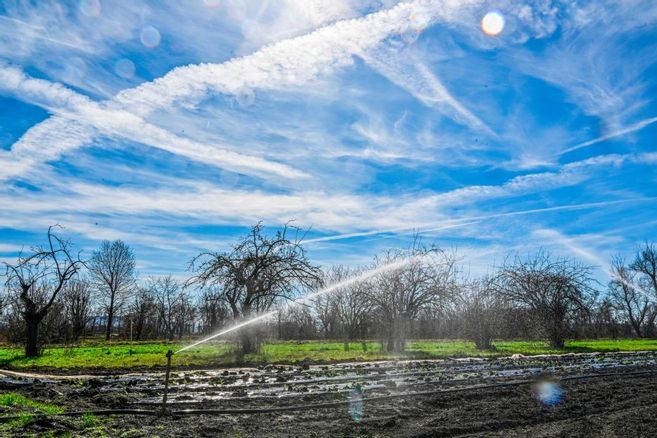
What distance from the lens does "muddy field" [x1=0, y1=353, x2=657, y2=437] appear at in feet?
27.3

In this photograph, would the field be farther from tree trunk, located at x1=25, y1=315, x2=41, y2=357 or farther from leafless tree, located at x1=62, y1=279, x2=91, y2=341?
leafless tree, located at x1=62, y1=279, x2=91, y2=341

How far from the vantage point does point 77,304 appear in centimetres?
5909

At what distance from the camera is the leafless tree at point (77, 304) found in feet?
186

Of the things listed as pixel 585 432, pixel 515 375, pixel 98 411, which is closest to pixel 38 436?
pixel 98 411

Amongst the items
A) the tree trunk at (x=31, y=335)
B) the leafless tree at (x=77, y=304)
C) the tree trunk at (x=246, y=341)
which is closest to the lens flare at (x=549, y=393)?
the tree trunk at (x=246, y=341)

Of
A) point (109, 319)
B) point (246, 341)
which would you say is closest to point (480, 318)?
point (246, 341)

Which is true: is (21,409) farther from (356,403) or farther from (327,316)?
(327,316)

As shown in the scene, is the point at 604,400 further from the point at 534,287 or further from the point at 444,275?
the point at 534,287

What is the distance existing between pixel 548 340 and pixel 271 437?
3258cm

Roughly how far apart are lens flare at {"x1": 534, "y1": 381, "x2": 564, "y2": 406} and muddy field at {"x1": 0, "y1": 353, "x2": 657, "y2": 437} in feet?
0.09

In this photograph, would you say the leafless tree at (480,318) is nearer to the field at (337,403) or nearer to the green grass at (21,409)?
the field at (337,403)

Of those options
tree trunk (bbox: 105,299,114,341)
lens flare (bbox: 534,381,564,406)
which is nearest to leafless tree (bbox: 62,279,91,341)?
tree trunk (bbox: 105,299,114,341)

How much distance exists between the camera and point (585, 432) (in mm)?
8148

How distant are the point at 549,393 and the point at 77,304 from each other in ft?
198
